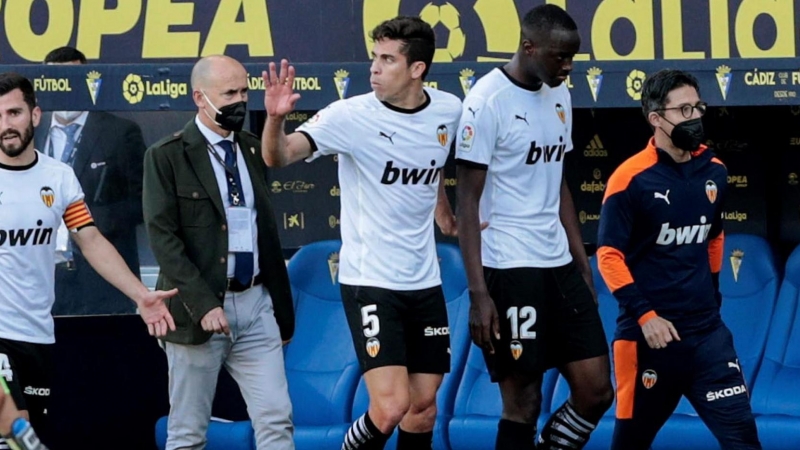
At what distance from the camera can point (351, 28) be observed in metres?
8.18

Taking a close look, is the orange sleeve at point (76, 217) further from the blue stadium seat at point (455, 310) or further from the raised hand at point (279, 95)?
the blue stadium seat at point (455, 310)

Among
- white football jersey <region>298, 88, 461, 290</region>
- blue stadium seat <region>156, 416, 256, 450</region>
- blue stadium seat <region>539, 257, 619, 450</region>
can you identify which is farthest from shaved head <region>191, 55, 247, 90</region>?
blue stadium seat <region>539, 257, 619, 450</region>

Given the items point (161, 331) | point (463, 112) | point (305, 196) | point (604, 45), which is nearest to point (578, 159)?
point (604, 45)

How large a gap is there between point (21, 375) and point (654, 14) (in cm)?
343

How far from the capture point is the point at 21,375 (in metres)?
6.41

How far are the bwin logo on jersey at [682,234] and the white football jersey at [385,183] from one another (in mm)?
886

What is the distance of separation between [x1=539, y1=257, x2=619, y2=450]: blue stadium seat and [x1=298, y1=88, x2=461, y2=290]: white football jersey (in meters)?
1.59

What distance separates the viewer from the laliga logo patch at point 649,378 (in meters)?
6.22

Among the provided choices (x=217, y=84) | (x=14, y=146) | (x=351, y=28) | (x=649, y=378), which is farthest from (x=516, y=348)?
(x=351, y=28)

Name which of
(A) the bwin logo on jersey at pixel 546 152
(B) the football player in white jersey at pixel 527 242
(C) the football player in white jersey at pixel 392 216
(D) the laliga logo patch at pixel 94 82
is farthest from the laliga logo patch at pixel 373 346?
(D) the laliga logo patch at pixel 94 82

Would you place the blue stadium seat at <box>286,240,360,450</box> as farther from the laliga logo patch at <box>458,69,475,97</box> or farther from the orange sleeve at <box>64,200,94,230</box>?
the orange sleeve at <box>64,200,94,230</box>

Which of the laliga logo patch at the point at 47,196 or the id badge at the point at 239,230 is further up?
the laliga logo patch at the point at 47,196

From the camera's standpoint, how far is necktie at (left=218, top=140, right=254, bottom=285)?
6.60 metres

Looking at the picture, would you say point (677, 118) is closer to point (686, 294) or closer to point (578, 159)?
point (686, 294)
